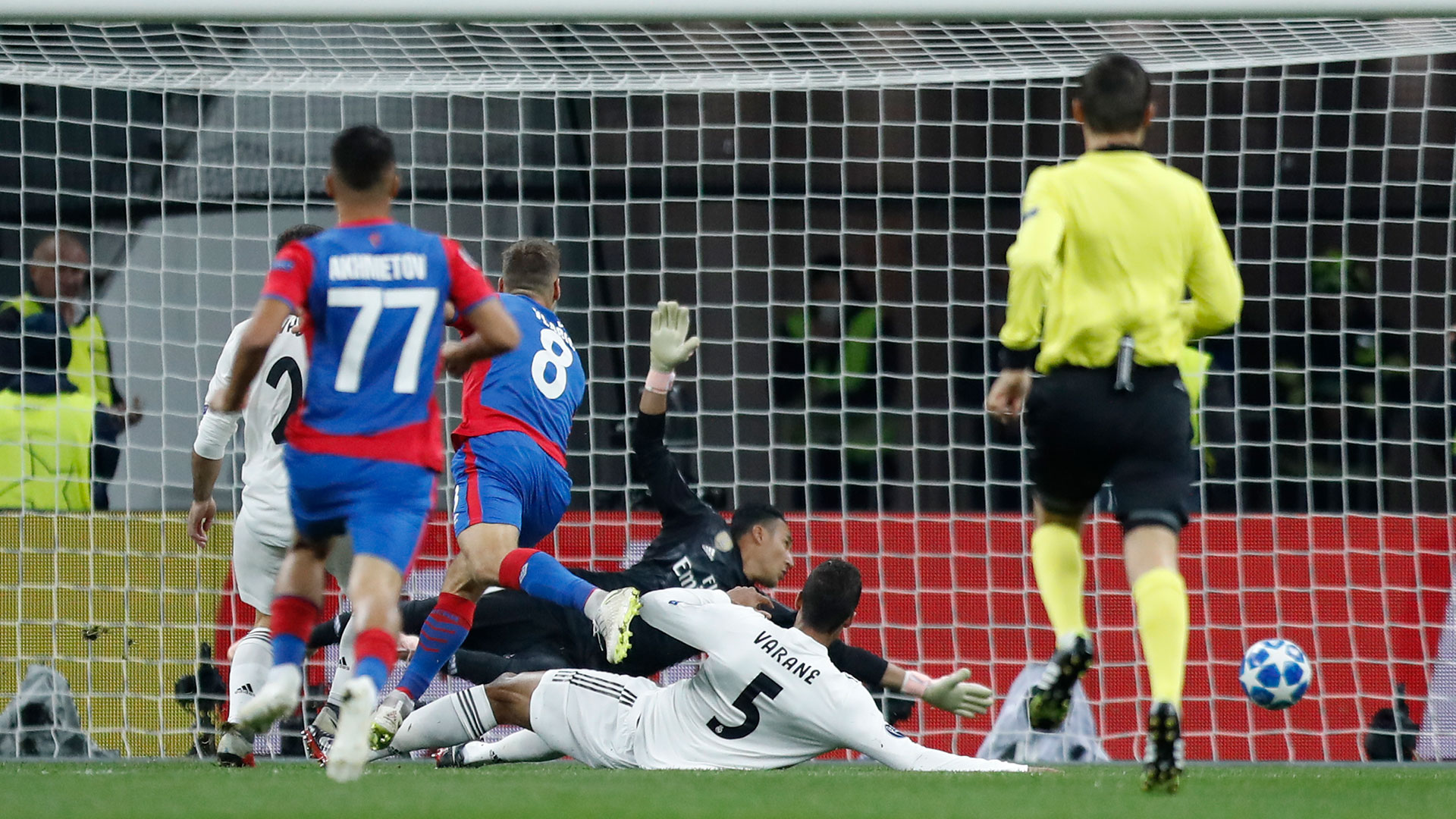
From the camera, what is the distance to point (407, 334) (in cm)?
454

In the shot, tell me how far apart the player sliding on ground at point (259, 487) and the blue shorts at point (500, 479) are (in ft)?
2.24

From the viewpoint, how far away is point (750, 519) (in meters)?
7.46

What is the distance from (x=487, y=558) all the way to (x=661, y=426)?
4.85 ft

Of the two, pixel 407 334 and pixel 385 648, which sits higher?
pixel 407 334

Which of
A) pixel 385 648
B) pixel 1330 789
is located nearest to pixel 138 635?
pixel 385 648

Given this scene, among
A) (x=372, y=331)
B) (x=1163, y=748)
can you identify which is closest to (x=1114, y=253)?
(x=1163, y=748)

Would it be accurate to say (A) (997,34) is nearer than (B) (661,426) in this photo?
No

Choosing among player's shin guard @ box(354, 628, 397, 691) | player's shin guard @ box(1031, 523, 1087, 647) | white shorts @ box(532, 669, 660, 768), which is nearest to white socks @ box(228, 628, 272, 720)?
white shorts @ box(532, 669, 660, 768)

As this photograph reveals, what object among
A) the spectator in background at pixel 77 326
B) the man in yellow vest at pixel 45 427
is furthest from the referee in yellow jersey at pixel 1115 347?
the man in yellow vest at pixel 45 427

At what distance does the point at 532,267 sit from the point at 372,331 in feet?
6.74

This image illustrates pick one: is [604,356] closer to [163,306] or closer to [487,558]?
[163,306]

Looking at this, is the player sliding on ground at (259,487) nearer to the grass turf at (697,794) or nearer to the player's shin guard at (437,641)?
the grass turf at (697,794)

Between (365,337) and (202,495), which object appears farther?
(202,495)

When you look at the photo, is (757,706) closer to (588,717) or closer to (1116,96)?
(588,717)
